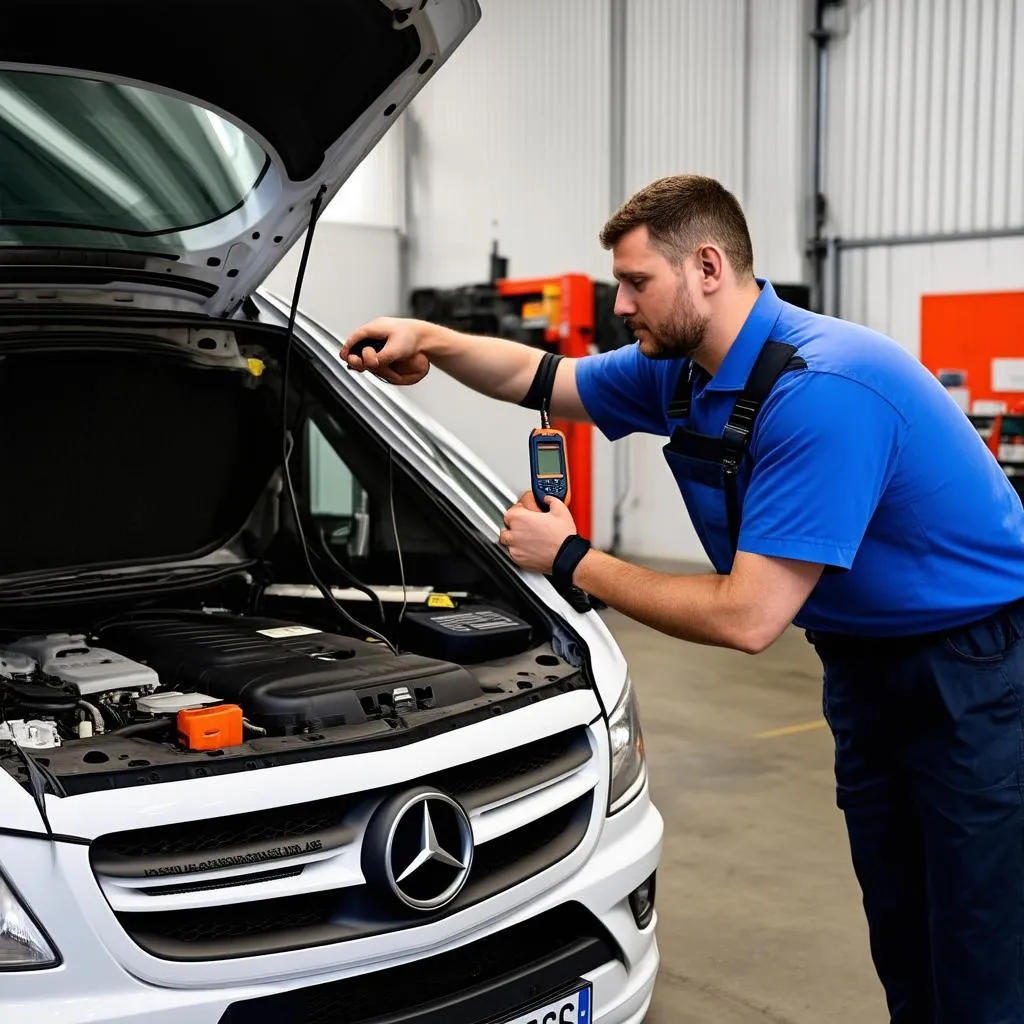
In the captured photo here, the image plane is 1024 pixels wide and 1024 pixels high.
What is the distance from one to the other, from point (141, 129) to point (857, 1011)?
235 cm

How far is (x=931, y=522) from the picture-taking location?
186 centimetres

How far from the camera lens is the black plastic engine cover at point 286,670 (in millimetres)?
1893

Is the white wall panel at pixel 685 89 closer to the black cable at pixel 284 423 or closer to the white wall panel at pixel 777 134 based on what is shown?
the white wall panel at pixel 777 134

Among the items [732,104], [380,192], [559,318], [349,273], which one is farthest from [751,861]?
[380,192]

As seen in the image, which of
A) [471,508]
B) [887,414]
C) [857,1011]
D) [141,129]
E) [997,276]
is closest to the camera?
[887,414]

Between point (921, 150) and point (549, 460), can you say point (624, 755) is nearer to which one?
point (549, 460)

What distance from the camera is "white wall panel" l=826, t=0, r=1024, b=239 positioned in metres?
6.94

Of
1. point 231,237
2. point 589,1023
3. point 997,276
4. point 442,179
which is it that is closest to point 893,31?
point 997,276

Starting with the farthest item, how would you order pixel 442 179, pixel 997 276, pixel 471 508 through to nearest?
pixel 442 179, pixel 997 276, pixel 471 508

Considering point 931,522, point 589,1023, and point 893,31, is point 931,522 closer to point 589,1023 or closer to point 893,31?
point 589,1023

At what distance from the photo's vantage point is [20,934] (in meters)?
1.45

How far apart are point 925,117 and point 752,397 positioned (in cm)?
624

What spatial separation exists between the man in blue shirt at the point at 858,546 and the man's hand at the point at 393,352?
488 millimetres

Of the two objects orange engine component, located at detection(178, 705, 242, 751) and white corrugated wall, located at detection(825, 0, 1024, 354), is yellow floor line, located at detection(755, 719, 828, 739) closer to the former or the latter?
orange engine component, located at detection(178, 705, 242, 751)
